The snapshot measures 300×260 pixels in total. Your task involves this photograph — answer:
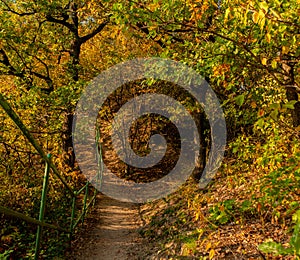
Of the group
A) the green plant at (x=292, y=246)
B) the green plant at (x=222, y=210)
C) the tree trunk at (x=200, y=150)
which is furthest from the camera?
the tree trunk at (x=200, y=150)

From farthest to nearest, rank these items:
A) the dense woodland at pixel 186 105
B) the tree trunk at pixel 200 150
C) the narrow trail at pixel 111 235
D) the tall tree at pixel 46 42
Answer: the tree trunk at pixel 200 150 < the tall tree at pixel 46 42 < the narrow trail at pixel 111 235 < the dense woodland at pixel 186 105

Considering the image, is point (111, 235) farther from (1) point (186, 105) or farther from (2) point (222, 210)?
(2) point (222, 210)

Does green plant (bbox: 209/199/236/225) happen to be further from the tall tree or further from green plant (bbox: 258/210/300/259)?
the tall tree

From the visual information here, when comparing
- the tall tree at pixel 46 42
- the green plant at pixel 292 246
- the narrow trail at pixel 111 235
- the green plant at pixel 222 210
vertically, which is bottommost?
the narrow trail at pixel 111 235

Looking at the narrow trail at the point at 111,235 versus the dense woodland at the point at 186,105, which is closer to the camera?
the dense woodland at the point at 186,105

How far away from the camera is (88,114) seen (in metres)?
11.8

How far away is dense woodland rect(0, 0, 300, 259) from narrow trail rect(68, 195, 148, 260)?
1.39 feet

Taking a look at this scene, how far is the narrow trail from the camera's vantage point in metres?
6.70

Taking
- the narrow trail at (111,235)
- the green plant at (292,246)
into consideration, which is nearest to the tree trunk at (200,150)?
the narrow trail at (111,235)

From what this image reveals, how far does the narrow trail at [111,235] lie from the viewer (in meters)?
6.70

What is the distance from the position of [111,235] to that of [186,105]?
4.46m

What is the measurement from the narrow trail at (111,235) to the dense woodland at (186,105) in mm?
422

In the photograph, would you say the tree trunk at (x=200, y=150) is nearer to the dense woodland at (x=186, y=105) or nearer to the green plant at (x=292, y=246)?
the dense woodland at (x=186, y=105)

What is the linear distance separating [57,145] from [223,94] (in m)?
5.64
